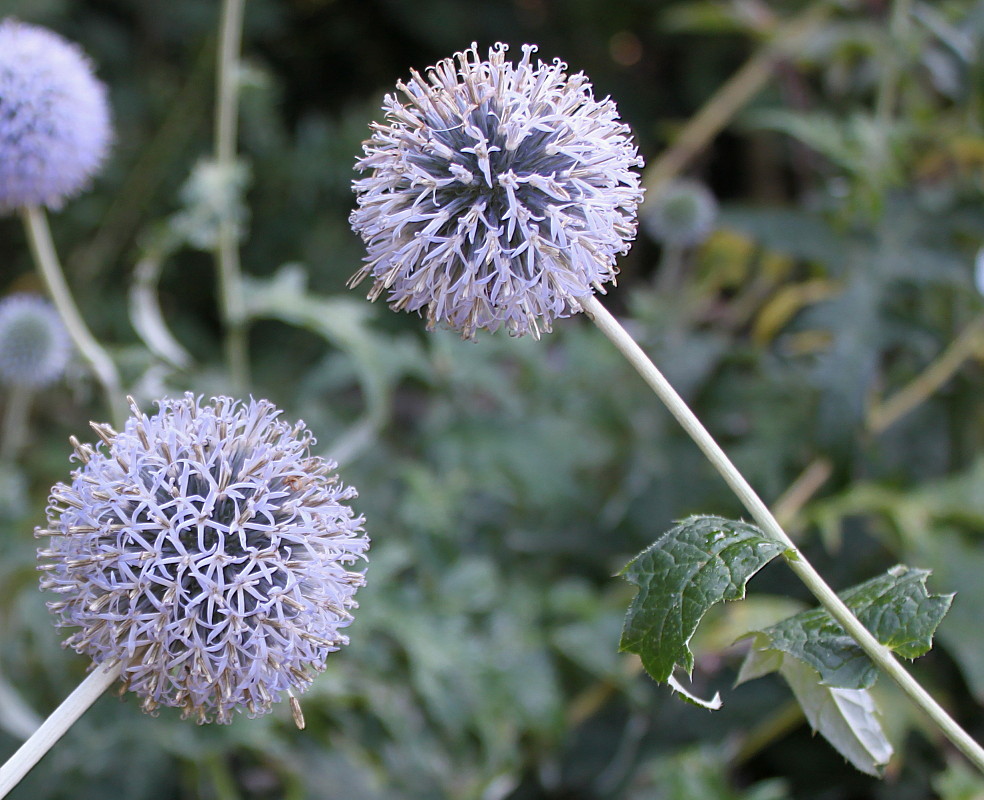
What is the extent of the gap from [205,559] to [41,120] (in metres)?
1.05

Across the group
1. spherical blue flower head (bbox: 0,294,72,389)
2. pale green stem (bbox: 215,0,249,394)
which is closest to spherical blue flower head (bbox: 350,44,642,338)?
pale green stem (bbox: 215,0,249,394)

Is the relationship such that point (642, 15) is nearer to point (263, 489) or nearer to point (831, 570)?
point (831, 570)

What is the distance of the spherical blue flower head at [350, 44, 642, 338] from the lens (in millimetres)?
824

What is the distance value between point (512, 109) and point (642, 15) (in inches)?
124

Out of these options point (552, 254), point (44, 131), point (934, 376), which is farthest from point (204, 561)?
point (934, 376)

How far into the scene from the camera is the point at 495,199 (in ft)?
2.82

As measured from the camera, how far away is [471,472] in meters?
2.09

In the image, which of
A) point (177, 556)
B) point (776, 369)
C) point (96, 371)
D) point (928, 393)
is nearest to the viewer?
point (177, 556)

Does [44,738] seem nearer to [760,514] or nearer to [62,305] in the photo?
[760,514]

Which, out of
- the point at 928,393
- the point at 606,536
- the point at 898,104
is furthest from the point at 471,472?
the point at 898,104

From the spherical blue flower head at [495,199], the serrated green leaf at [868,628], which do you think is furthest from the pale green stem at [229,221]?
the serrated green leaf at [868,628]

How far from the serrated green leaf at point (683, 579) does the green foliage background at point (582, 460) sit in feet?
2.70

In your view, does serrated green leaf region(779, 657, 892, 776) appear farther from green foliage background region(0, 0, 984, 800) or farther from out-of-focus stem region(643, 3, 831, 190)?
out-of-focus stem region(643, 3, 831, 190)

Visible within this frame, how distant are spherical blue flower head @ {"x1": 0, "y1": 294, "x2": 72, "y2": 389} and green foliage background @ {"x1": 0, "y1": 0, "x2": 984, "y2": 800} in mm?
179
